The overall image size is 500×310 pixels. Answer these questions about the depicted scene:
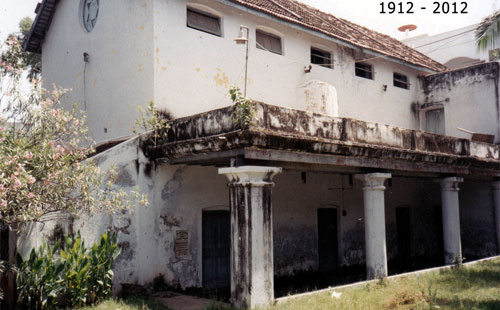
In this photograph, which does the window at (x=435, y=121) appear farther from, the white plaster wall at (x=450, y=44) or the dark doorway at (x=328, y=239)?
the white plaster wall at (x=450, y=44)

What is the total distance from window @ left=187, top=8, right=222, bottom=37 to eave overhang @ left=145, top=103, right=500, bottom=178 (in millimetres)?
2962

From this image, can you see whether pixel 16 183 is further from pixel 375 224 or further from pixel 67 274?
pixel 375 224

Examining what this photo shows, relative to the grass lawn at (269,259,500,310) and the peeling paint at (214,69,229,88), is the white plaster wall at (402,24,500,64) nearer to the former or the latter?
the peeling paint at (214,69,229,88)

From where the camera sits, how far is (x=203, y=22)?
35.8 ft

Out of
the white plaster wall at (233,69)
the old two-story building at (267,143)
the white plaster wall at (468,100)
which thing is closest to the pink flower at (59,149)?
the old two-story building at (267,143)

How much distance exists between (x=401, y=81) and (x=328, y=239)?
6635 millimetres

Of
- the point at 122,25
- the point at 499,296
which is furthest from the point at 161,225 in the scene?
the point at 499,296

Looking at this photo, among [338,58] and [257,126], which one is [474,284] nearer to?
[257,126]

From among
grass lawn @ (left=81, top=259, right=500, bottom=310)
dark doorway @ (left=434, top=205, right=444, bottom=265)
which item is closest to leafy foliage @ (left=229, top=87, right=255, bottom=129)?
grass lawn @ (left=81, top=259, right=500, bottom=310)

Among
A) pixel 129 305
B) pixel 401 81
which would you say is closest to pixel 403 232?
pixel 401 81

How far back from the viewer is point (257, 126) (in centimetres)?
750

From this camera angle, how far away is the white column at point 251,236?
7.27 meters

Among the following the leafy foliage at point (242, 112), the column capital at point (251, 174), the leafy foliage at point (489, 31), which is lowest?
the column capital at point (251, 174)

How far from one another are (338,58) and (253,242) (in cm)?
842
